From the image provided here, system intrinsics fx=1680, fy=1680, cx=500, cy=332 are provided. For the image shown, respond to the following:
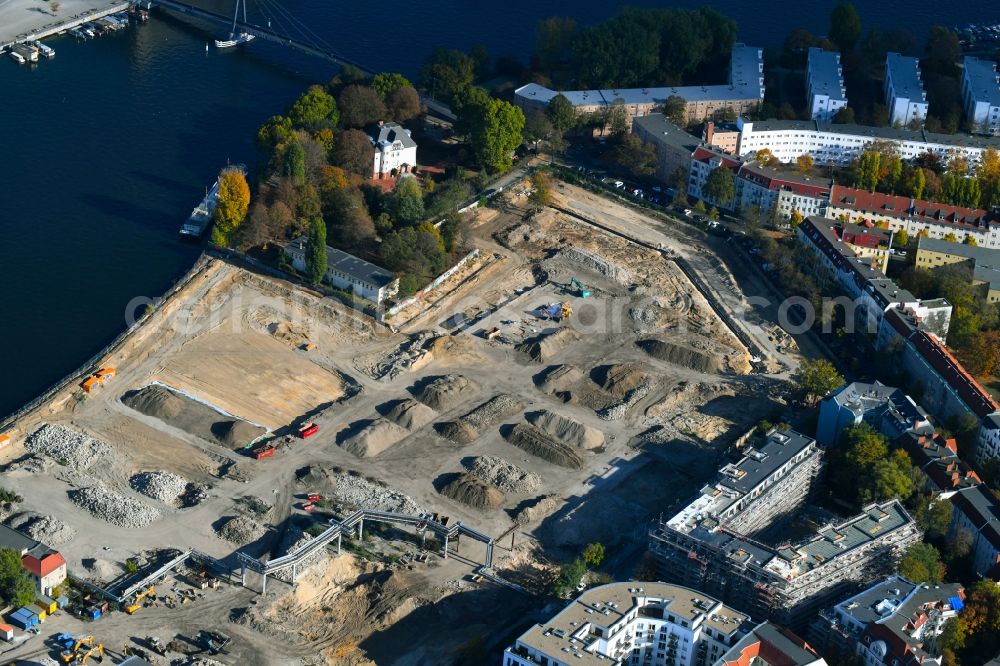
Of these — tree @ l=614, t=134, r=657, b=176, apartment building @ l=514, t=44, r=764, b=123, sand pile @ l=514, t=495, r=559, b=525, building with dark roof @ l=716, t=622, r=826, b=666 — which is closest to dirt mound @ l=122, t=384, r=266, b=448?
sand pile @ l=514, t=495, r=559, b=525

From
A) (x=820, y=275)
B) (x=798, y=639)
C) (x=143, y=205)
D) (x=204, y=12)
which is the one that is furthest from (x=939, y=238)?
(x=204, y=12)

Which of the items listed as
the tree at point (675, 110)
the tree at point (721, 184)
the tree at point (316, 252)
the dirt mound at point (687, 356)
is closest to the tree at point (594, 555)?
the dirt mound at point (687, 356)

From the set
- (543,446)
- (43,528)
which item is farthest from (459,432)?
(43,528)

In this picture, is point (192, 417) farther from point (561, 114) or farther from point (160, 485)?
point (561, 114)

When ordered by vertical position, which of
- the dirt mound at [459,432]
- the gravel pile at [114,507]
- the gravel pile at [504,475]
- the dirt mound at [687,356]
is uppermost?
the dirt mound at [687,356]

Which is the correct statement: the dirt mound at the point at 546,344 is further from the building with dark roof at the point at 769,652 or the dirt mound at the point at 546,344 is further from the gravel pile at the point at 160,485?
the building with dark roof at the point at 769,652

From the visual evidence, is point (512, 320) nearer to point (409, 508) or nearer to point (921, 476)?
point (409, 508)

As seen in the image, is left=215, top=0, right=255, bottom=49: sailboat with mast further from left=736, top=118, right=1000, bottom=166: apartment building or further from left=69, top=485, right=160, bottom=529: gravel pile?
left=69, top=485, right=160, bottom=529: gravel pile

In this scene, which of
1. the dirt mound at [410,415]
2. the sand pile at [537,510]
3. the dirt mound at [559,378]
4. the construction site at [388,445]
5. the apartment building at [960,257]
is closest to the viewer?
the construction site at [388,445]

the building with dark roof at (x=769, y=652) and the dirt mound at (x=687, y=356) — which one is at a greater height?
the dirt mound at (x=687, y=356)
